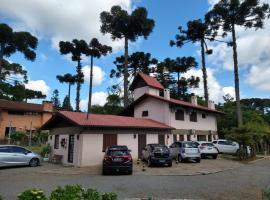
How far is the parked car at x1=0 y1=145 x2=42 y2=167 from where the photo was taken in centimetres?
1944

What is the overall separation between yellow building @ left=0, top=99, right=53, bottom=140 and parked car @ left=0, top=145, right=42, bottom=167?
20.3 metres

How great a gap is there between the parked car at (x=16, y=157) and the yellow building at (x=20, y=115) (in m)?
20.3

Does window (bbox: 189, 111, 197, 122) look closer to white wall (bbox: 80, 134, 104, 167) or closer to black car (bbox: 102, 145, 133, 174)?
white wall (bbox: 80, 134, 104, 167)

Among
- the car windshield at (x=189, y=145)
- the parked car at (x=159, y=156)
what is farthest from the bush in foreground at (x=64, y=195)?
the car windshield at (x=189, y=145)

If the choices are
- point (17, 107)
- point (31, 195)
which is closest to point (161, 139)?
point (31, 195)

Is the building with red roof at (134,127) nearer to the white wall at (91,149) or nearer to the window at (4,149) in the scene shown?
the white wall at (91,149)

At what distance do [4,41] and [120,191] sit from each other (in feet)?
119

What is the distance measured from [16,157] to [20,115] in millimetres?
26155

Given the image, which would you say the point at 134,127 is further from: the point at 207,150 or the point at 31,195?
the point at 31,195

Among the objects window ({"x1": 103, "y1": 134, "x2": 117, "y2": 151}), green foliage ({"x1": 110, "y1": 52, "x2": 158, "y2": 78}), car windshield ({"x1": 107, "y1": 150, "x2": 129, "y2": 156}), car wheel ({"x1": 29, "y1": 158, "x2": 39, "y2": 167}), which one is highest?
green foliage ({"x1": 110, "y1": 52, "x2": 158, "y2": 78})

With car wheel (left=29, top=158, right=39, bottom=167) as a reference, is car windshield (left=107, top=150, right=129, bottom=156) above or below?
above

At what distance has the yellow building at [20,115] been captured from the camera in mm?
41969

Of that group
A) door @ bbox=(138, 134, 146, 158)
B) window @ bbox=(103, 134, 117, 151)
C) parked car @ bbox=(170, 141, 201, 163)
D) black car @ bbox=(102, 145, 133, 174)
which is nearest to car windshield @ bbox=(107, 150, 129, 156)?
black car @ bbox=(102, 145, 133, 174)

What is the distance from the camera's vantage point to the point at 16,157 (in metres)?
20.0
